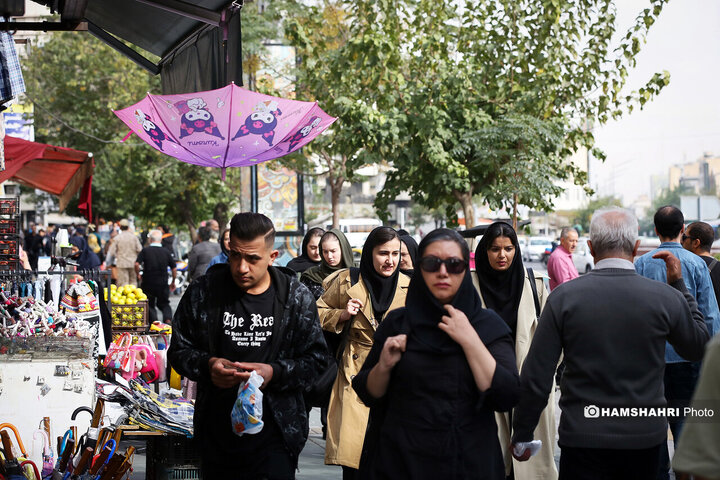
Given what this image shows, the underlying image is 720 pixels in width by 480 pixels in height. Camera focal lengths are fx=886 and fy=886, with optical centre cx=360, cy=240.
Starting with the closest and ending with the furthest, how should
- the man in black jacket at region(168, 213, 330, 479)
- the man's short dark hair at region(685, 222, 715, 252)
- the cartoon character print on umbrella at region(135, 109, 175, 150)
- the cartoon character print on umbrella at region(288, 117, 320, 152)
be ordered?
the man in black jacket at region(168, 213, 330, 479) < the man's short dark hair at region(685, 222, 715, 252) < the cartoon character print on umbrella at region(135, 109, 175, 150) < the cartoon character print on umbrella at region(288, 117, 320, 152)

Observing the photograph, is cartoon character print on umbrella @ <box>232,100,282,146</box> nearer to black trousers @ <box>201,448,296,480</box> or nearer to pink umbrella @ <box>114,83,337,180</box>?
pink umbrella @ <box>114,83,337,180</box>

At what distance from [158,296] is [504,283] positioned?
11.0 metres

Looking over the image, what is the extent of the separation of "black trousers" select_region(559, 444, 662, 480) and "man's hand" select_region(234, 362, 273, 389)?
1365mm

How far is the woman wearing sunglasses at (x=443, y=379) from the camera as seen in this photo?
3.26 meters

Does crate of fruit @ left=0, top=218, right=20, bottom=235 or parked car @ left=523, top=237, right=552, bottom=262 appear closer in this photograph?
crate of fruit @ left=0, top=218, right=20, bottom=235

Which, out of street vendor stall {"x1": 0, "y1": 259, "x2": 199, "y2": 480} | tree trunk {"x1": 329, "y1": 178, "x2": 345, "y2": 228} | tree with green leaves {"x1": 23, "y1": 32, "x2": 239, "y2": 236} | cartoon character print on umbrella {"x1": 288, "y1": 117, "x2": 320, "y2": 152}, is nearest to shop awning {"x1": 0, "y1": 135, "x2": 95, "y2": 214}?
cartoon character print on umbrella {"x1": 288, "y1": 117, "x2": 320, "y2": 152}

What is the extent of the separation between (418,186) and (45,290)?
6.60 m

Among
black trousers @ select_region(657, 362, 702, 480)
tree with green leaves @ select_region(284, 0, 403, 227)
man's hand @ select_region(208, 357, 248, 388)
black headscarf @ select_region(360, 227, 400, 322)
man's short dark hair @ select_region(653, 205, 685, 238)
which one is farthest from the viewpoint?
tree with green leaves @ select_region(284, 0, 403, 227)

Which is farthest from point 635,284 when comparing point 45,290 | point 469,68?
point 469,68

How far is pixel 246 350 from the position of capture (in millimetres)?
3924

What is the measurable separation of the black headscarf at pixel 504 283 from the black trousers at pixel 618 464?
6.35ft

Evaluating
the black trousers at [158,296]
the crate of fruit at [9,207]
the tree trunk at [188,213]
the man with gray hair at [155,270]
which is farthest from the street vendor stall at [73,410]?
the tree trunk at [188,213]

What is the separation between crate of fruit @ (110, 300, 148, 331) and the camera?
10.0 meters

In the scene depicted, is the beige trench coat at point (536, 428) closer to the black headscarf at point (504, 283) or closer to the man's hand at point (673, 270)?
the black headscarf at point (504, 283)
